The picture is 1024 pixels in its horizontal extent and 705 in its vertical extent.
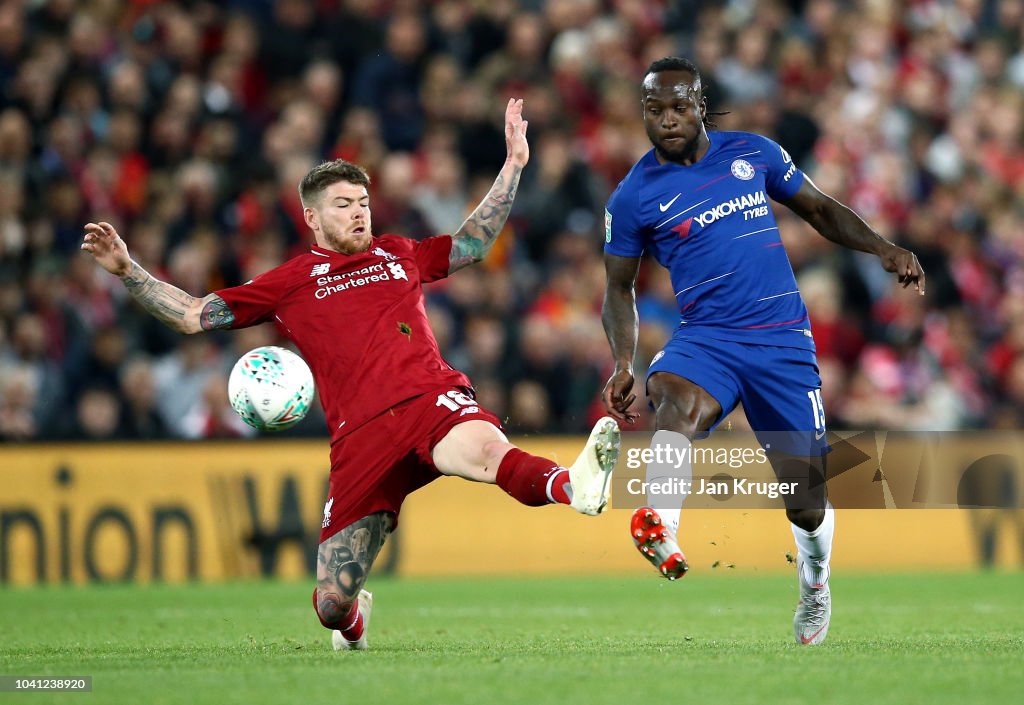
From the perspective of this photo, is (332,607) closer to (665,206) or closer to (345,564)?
(345,564)

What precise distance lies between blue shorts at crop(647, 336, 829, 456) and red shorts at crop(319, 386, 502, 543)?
3.06 feet

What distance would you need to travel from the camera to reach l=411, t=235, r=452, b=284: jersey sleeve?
25.6ft

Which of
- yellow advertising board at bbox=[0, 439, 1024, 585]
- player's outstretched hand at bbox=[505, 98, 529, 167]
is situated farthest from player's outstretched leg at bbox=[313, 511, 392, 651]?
yellow advertising board at bbox=[0, 439, 1024, 585]

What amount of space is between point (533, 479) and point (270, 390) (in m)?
1.62

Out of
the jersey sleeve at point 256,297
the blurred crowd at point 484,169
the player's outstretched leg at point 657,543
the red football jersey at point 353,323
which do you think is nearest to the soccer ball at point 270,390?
the red football jersey at point 353,323

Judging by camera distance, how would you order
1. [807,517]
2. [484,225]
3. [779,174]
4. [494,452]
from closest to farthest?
1. [494,452]
2. [807,517]
3. [779,174]
4. [484,225]

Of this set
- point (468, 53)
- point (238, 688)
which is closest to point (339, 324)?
point (238, 688)

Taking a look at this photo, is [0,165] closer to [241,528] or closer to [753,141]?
[241,528]

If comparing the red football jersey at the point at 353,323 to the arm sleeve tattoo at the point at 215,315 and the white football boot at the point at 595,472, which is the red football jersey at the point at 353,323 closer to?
the arm sleeve tattoo at the point at 215,315

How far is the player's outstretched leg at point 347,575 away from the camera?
7.33 m

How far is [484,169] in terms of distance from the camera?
617 inches

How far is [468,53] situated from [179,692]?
1160 centimetres

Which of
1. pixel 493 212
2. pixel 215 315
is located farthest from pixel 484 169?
pixel 215 315

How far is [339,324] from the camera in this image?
24.6 feet
